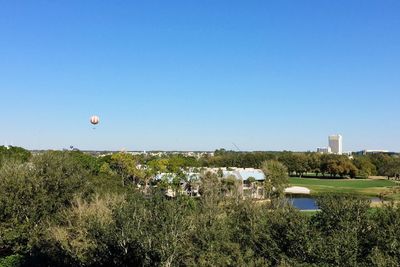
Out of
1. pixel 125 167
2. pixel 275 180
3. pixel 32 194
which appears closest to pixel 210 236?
pixel 32 194

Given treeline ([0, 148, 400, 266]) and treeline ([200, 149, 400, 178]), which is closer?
treeline ([0, 148, 400, 266])

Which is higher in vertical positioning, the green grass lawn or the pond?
the green grass lawn

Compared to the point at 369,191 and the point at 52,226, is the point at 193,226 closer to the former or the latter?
the point at 52,226

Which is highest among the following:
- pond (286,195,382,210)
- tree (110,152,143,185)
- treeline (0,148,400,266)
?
tree (110,152,143,185)

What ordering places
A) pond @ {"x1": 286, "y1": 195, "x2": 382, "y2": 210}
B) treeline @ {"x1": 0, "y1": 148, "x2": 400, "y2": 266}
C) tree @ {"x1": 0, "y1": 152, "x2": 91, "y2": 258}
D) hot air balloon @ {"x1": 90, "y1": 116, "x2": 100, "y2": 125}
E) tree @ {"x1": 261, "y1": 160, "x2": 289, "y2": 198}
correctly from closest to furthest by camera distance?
treeline @ {"x1": 0, "y1": 148, "x2": 400, "y2": 266}, tree @ {"x1": 0, "y1": 152, "x2": 91, "y2": 258}, hot air balloon @ {"x1": 90, "y1": 116, "x2": 100, "y2": 125}, pond @ {"x1": 286, "y1": 195, "x2": 382, "y2": 210}, tree @ {"x1": 261, "y1": 160, "x2": 289, "y2": 198}

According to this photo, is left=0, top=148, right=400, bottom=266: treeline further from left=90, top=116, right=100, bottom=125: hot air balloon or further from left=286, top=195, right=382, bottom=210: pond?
left=286, top=195, right=382, bottom=210: pond

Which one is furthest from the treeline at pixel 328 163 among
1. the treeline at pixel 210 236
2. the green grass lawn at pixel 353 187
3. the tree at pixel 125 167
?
the treeline at pixel 210 236

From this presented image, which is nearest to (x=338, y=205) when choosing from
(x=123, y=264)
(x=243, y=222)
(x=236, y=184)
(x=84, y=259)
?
(x=243, y=222)

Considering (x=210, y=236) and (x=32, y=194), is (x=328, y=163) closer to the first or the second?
(x=32, y=194)

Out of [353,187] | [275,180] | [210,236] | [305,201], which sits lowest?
[305,201]

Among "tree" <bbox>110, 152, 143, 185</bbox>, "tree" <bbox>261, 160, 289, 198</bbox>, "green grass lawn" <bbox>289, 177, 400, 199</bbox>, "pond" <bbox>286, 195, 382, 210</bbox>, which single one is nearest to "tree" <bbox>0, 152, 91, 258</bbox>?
"tree" <bbox>110, 152, 143, 185</bbox>

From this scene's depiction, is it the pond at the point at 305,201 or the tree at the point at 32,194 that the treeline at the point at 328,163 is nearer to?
the pond at the point at 305,201
